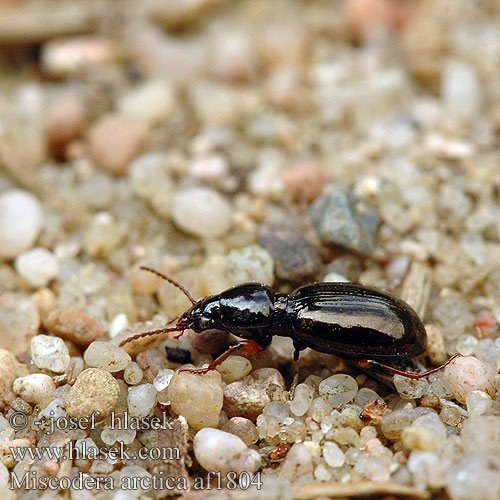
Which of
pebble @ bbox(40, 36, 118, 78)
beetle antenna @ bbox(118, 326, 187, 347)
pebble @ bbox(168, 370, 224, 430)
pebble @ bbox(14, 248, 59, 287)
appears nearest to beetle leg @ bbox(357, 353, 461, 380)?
pebble @ bbox(168, 370, 224, 430)

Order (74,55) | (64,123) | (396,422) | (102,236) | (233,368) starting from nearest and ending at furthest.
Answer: (396,422) < (233,368) < (102,236) < (64,123) < (74,55)

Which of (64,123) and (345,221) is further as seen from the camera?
(64,123)

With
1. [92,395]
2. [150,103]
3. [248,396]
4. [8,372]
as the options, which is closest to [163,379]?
[92,395]

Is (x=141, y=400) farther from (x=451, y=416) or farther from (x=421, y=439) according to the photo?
(x=451, y=416)

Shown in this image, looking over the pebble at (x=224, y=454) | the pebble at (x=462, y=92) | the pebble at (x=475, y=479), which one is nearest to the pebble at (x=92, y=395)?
the pebble at (x=224, y=454)

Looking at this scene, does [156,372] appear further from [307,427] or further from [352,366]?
[352,366]

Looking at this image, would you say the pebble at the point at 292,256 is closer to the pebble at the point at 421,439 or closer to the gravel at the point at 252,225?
the gravel at the point at 252,225

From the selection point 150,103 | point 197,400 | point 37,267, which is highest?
point 150,103
